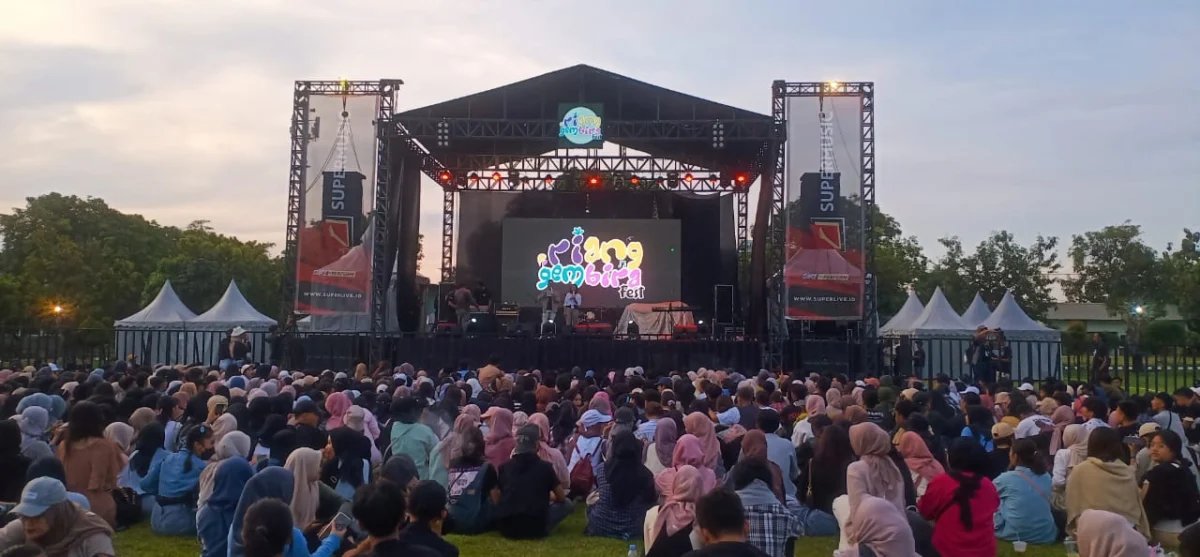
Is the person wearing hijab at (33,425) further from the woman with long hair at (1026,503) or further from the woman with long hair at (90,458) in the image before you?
the woman with long hair at (1026,503)

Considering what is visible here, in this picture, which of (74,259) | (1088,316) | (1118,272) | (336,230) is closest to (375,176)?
(336,230)

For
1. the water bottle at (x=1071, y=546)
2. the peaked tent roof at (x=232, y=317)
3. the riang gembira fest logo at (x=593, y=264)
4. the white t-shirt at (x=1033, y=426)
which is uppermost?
the riang gembira fest logo at (x=593, y=264)

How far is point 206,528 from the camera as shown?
4.65 m

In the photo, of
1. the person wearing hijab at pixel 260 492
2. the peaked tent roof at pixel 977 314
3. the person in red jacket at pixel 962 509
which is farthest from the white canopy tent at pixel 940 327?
the person wearing hijab at pixel 260 492

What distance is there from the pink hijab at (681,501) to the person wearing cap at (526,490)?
174cm

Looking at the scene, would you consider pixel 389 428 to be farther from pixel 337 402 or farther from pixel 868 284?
pixel 868 284

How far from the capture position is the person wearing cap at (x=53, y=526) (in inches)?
131

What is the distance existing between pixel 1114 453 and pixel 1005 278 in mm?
43114

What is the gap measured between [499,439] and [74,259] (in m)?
37.0

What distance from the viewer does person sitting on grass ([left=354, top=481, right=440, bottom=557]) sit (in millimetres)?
3033

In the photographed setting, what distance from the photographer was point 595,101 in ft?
61.1

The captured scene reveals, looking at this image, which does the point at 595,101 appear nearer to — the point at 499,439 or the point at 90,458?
the point at 499,439

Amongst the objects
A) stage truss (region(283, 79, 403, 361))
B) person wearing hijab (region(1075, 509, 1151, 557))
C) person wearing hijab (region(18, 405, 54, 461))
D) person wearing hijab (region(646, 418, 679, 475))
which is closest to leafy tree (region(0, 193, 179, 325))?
stage truss (region(283, 79, 403, 361))

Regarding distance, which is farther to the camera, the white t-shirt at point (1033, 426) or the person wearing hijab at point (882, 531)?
the white t-shirt at point (1033, 426)
